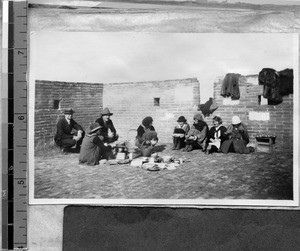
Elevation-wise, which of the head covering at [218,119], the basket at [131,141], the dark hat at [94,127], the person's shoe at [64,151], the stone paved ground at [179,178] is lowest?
the stone paved ground at [179,178]

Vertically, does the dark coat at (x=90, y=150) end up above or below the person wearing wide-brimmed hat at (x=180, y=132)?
below

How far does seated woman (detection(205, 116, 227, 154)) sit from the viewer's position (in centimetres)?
156

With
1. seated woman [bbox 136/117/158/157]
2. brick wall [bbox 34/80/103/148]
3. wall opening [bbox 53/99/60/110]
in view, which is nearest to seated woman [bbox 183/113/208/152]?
seated woman [bbox 136/117/158/157]

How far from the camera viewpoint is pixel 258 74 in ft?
5.10

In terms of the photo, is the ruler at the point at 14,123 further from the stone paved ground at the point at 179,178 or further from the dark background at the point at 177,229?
the dark background at the point at 177,229

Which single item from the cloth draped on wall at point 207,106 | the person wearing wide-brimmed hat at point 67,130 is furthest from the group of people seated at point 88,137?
the cloth draped on wall at point 207,106

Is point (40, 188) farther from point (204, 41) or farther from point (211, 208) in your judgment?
point (204, 41)

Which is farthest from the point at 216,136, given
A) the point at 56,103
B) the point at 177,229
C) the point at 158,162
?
the point at 56,103

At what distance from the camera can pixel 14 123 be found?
5.07ft

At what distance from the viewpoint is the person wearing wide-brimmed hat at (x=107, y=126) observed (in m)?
1.56

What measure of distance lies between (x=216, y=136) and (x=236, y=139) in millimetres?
76

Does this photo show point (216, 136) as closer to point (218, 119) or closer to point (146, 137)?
point (218, 119)

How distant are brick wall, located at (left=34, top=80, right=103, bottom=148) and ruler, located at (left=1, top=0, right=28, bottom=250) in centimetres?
5

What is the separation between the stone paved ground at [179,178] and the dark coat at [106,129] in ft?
0.34
